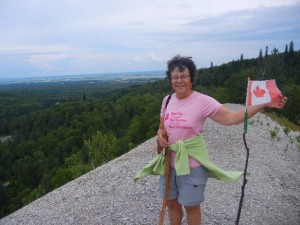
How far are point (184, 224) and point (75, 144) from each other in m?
63.6

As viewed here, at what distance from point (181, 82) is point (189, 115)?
0.35 metres

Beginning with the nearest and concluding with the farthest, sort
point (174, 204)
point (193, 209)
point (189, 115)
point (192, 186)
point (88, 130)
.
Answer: point (189, 115)
point (192, 186)
point (193, 209)
point (174, 204)
point (88, 130)

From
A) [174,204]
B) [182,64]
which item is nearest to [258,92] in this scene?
[182,64]

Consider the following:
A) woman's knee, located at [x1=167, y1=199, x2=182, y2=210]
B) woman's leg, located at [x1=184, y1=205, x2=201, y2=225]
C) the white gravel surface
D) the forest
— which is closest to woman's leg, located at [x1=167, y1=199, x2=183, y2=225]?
woman's knee, located at [x1=167, y1=199, x2=182, y2=210]

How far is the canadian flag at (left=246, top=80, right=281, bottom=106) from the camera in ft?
8.91

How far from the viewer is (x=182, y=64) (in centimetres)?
343

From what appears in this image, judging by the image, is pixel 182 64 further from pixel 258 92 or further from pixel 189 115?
pixel 258 92

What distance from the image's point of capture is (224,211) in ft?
20.6

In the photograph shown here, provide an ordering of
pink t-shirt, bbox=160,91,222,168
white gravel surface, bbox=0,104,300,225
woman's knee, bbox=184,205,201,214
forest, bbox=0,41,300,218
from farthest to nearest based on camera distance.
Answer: forest, bbox=0,41,300,218 < white gravel surface, bbox=0,104,300,225 < woman's knee, bbox=184,205,201,214 < pink t-shirt, bbox=160,91,222,168

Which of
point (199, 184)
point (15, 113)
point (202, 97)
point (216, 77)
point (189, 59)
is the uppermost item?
point (189, 59)

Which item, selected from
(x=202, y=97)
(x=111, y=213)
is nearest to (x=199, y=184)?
(x=202, y=97)

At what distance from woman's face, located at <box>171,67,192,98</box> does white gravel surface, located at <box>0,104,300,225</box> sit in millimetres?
3293

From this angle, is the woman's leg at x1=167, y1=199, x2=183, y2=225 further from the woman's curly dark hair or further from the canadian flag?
the canadian flag

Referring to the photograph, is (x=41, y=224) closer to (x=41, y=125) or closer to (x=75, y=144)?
(x=75, y=144)
